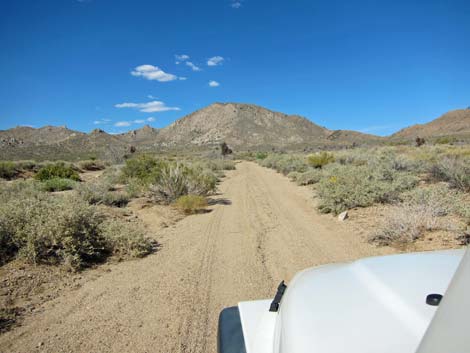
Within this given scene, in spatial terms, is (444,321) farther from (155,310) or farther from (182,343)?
(155,310)

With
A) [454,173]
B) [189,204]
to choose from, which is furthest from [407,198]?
[189,204]

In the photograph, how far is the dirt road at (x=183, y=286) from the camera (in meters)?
3.45

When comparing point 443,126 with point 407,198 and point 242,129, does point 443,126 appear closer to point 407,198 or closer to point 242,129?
point 242,129

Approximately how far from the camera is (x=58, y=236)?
17.8 feet

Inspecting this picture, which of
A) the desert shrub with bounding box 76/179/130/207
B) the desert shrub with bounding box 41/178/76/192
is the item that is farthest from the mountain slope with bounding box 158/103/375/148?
the desert shrub with bounding box 76/179/130/207

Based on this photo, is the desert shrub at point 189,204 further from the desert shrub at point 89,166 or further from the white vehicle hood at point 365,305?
the desert shrub at point 89,166

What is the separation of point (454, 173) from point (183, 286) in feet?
33.8

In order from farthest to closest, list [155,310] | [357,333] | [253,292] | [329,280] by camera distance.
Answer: [253,292] < [155,310] < [329,280] < [357,333]

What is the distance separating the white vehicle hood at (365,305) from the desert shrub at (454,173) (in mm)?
9772

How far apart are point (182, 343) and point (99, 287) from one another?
6.62 feet

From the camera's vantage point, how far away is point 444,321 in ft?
3.15

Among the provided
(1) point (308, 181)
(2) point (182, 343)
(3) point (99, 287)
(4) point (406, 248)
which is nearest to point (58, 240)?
(3) point (99, 287)

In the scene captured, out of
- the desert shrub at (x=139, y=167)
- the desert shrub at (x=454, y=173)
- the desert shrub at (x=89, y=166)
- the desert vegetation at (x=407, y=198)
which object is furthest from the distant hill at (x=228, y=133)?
the desert vegetation at (x=407, y=198)

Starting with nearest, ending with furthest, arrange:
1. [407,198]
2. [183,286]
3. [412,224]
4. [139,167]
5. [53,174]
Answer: [183,286] < [412,224] < [407,198] < [139,167] < [53,174]
